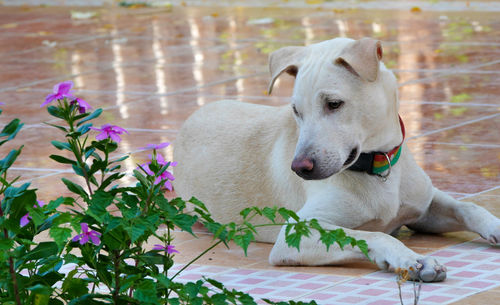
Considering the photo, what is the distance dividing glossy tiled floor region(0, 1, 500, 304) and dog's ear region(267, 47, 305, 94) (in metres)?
0.92

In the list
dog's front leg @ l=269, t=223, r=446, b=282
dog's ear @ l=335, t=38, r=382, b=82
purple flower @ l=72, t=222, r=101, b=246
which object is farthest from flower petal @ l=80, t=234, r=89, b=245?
dog's ear @ l=335, t=38, r=382, b=82

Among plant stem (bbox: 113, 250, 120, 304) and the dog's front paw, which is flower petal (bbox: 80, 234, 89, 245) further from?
the dog's front paw

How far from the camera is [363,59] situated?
4.76 m

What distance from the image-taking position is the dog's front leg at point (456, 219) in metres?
5.09

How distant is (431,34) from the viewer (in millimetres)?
12617

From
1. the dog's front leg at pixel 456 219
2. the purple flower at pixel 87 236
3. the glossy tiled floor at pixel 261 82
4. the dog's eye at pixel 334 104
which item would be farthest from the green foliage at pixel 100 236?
the dog's front leg at pixel 456 219

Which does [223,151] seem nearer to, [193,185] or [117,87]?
[193,185]

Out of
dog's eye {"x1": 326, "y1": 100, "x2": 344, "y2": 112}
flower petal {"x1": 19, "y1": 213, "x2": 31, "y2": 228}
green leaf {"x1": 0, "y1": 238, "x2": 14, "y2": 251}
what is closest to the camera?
green leaf {"x1": 0, "y1": 238, "x2": 14, "y2": 251}

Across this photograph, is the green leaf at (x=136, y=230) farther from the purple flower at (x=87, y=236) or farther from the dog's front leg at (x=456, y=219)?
the dog's front leg at (x=456, y=219)

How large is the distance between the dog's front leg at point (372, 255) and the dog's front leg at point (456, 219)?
24.4 inches

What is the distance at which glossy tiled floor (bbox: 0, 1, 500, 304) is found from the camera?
188 inches

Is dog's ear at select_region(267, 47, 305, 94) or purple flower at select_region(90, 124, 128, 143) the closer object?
purple flower at select_region(90, 124, 128, 143)

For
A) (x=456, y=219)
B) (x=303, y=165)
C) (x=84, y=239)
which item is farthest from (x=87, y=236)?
(x=456, y=219)

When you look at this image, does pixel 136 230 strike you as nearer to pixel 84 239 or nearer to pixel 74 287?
pixel 84 239
